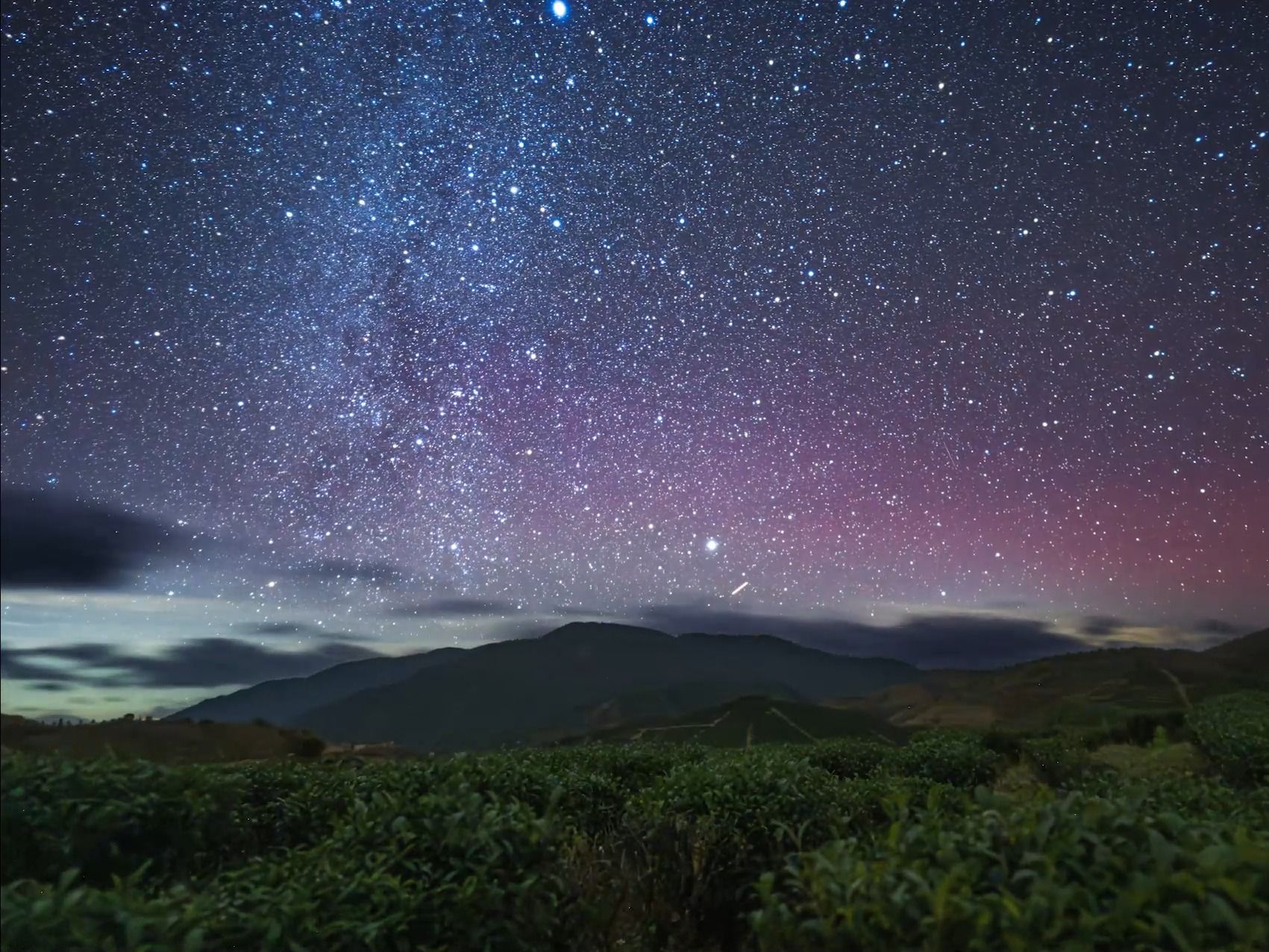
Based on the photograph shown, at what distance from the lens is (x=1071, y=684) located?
237ft

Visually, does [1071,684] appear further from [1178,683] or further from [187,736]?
[187,736]

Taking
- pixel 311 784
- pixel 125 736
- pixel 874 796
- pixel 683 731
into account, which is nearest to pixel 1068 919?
pixel 874 796

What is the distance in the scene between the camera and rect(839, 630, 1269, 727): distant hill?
183 feet

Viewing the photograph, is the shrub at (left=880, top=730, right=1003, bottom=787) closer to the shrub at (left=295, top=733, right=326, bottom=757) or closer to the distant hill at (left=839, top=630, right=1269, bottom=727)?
the shrub at (left=295, top=733, right=326, bottom=757)

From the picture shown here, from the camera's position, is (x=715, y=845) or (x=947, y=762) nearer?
(x=715, y=845)

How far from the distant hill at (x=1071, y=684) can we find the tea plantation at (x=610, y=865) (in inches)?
1897

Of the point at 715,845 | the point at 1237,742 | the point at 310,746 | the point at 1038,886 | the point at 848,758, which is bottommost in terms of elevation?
the point at 310,746

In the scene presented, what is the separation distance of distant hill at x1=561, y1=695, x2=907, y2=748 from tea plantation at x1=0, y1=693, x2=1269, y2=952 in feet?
136

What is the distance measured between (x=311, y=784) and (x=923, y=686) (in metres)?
98.8

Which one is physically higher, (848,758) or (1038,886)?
(1038,886)

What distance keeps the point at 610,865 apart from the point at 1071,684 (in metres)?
80.8

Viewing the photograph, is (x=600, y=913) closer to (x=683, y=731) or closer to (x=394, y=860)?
(x=394, y=860)

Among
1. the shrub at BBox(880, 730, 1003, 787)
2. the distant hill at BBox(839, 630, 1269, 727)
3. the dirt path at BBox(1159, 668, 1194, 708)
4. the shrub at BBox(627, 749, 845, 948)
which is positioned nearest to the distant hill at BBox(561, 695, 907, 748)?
the distant hill at BBox(839, 630, 1269, 727)

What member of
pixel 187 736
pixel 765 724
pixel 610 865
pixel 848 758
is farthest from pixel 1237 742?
pixel 765 724
